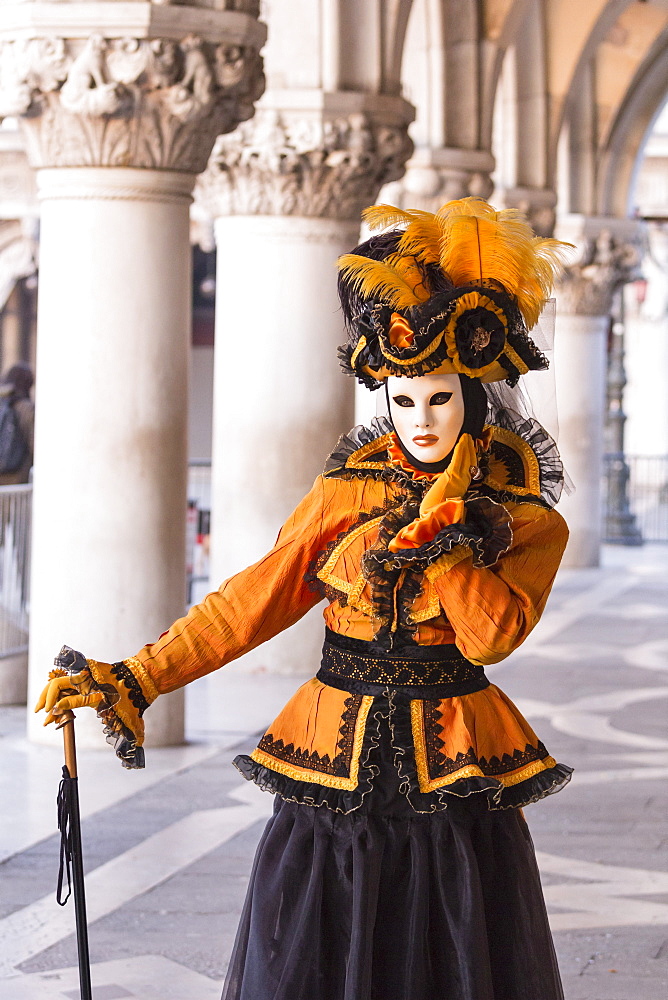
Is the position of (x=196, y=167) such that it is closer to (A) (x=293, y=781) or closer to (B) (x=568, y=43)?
(A) (x=293, y=781)

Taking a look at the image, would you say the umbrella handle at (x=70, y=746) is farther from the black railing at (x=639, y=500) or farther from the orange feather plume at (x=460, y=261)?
the black railing at (x=639, y=500)

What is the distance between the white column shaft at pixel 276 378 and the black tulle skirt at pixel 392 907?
5.99 m

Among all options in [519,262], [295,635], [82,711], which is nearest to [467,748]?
[519,262]

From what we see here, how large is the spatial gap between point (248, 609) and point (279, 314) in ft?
19.9

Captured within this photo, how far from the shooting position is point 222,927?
4.68 metres

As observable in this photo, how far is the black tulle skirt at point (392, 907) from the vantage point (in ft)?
9.65

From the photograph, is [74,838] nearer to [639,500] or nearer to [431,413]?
[431,413]

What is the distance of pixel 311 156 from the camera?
8734 millimetres

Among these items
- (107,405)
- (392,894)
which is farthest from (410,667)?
(107,405)

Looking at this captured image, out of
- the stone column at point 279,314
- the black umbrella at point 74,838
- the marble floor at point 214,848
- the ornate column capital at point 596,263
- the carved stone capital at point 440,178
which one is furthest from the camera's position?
the ornate column capital at point 596,263

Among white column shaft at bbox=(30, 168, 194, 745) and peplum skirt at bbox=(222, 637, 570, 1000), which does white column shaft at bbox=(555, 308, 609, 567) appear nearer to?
white column shaft at bbox=(30, 168, 194, 745)

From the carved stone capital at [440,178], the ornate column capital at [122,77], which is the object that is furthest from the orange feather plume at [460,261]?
the carved stone capital at [440,178]

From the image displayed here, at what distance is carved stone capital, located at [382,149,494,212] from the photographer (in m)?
10.8

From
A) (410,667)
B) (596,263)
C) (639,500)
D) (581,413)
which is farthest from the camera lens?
(639,500)
